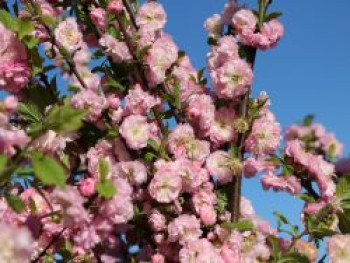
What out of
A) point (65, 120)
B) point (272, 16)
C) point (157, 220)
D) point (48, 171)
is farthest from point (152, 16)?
point (48, 171)

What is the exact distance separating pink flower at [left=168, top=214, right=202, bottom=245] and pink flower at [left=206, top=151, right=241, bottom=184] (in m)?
0.21

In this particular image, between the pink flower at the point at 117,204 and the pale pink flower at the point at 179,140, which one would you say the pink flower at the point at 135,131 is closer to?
the pale pink flower at the point at 179,140

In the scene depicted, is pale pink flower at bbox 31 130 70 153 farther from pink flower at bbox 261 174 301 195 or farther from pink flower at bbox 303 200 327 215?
pink flower at bbox 303 200 327 215

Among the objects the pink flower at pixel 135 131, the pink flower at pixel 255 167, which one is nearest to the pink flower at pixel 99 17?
the pink flower at pixel 135 131

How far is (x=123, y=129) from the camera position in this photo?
258 cm

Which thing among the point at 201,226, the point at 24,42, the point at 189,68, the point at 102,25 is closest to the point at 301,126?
the point at 189,68

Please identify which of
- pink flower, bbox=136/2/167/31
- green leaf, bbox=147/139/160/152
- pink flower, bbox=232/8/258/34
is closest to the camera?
green leaf, bbox=147/139/160/152

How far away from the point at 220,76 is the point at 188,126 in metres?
0.26

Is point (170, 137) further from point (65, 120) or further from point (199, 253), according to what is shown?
point (65, 120)

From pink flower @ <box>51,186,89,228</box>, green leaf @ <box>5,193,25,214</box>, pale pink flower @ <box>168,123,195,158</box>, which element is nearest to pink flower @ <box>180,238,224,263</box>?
pale pink flower @ <box>168,123,195,158</box>

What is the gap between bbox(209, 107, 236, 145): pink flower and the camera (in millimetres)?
2654

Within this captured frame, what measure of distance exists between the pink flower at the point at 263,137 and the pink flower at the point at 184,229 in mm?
413

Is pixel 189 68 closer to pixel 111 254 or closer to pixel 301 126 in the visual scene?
pixel 301 126

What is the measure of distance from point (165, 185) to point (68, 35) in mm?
765
